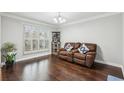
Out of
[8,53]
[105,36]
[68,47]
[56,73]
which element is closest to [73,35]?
[68,47]

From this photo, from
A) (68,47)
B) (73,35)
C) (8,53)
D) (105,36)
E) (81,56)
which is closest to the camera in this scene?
(8,53)

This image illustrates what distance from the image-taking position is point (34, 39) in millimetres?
4176

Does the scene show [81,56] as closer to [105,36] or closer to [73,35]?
[105,36]

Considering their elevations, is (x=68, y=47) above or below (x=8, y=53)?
above

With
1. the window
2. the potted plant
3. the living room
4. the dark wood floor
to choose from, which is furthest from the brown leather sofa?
the potted plant

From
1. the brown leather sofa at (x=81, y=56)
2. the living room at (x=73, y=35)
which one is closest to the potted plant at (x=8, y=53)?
the living room at (x=73, y=35)

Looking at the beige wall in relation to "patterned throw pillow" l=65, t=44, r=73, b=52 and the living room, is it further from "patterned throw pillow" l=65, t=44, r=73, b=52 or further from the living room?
"patterned throw pillow" l=65, t=44, r=73, b=52

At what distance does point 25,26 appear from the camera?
370 cm

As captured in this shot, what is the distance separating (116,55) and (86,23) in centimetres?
165

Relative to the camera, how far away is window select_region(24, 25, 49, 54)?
3.81 m

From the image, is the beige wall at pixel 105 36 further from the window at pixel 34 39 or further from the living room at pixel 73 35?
the window at pixel 34 39

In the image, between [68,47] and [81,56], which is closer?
[81,56]

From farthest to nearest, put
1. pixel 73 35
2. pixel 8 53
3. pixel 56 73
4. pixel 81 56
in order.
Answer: pixel 73 35 → pixel 81 56 → pixel 8 53 → pixel 56 73
